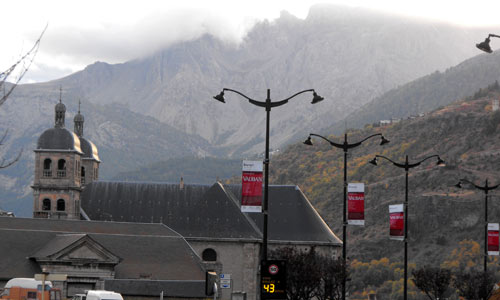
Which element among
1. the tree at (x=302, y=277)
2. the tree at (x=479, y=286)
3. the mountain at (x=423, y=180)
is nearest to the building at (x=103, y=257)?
the tree at (x=302, y=277)

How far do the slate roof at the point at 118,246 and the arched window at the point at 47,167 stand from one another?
8089 mm

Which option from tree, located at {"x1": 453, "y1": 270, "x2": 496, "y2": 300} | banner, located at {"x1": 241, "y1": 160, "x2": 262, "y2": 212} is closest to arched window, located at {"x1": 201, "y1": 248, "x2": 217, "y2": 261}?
tree, located at {"x1": 453, "y1": 270, "x2": 496, "y2": 300}

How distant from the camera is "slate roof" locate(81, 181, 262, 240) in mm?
83750

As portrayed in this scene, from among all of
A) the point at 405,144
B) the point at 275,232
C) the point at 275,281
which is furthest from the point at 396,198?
the point at 275,281

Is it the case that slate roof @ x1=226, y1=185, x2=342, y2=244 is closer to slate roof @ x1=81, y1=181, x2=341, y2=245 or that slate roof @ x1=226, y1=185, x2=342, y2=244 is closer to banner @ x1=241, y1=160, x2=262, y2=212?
slate roof @ x1=81, y1=181, x2=341, y2=245

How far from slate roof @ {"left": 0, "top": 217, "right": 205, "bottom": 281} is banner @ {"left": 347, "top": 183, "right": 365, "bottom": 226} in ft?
86.8

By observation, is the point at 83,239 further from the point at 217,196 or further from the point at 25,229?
the point at 217,196

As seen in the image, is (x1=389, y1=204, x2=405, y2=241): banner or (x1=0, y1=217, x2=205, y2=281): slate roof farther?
(x1=0, y1=217, x2=205, y2=281): slate roof

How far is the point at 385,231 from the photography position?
13938 centimetres

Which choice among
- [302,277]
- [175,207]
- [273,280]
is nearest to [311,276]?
[302,277]

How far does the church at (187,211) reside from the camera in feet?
271

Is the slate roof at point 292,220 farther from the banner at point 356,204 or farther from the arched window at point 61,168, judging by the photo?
the banner at point 356,204

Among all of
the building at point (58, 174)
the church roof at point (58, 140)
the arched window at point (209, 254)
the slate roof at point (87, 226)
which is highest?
the church roof at point (58, 140)

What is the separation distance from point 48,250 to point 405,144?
118 meters
